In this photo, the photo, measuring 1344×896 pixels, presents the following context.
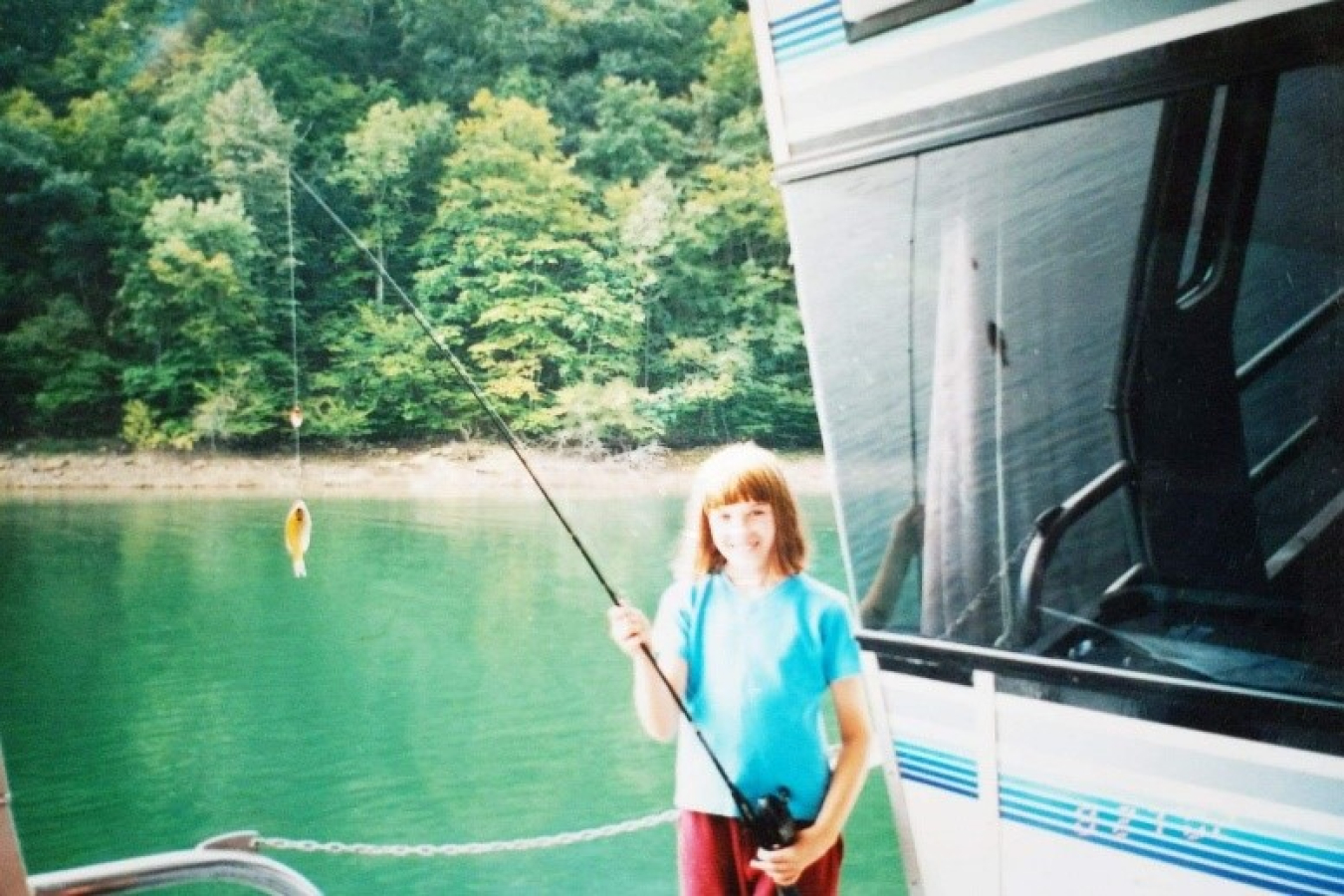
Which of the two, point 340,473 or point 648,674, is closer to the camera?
point 648,674

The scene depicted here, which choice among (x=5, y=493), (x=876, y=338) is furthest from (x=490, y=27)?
(x=876, y=338)

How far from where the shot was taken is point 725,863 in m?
1.39

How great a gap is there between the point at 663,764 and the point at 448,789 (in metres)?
1.80

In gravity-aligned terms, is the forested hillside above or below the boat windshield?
above

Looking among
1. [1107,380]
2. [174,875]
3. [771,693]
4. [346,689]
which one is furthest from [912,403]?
[346,689]

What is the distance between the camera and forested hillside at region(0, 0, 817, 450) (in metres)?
6.50

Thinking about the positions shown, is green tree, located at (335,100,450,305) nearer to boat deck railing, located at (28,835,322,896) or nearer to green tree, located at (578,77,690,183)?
green tree, located at (578,77,690,183)

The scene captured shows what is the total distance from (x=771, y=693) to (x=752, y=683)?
0.10 feet

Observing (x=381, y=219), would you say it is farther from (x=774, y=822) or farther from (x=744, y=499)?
(x=774, y=822)

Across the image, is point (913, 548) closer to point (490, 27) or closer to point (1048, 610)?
point (1048, 610)

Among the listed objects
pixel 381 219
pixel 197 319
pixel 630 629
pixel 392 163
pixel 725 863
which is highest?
pixel 392 163

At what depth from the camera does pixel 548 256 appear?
7.09 meters

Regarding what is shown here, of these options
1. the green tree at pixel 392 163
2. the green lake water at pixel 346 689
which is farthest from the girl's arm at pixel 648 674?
the green tree at pixel 392 163

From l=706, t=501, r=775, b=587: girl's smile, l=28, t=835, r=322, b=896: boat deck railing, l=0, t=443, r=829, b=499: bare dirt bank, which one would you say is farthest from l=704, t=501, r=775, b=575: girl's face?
l=0, t=443, r=829, b=499: bare dirt bank
